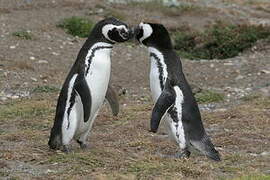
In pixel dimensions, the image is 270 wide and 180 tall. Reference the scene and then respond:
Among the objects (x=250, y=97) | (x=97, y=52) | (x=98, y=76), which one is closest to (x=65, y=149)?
(x=98, y=76)

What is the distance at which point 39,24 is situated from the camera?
16516mm

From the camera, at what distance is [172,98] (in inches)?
277

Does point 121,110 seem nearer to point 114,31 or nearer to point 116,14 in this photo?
point 114,31

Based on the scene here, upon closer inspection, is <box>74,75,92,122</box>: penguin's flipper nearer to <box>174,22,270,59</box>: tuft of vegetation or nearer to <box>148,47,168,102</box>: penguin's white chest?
<box>148,47,168,102</box>: penguin's white chest

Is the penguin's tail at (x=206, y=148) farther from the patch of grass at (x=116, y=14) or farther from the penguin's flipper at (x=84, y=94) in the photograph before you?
the patch of grass at (x=116, y=14)

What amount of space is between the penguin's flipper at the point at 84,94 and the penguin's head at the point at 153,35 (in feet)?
2.49

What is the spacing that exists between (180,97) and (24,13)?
11.1 meters

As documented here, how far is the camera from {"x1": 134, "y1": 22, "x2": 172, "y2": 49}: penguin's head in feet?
23.6

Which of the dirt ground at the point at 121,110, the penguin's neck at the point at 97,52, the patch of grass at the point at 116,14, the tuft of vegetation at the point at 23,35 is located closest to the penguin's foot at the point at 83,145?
the dirt ground at the point at 121,110

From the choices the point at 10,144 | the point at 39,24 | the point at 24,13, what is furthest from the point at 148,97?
the point at 24,13

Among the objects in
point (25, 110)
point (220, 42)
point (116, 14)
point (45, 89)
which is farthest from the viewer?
point (116, 14)

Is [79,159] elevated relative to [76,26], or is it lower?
elevated

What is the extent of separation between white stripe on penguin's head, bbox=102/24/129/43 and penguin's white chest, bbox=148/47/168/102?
366 millimetres

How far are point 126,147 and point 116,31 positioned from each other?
1.28 meters
